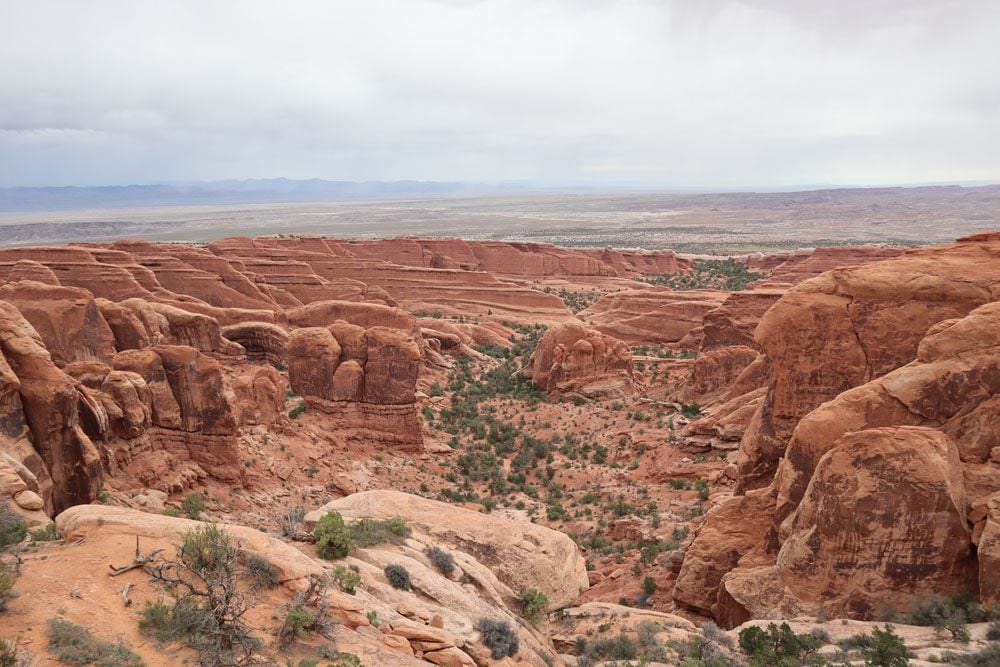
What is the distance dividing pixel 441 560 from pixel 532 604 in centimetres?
221

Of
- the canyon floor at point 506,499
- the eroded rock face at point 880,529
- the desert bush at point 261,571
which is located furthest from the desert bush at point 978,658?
the desert bush at point 261,571

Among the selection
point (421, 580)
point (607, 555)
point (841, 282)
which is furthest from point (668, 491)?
point (421, 580)

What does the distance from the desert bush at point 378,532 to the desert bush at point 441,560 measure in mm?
763

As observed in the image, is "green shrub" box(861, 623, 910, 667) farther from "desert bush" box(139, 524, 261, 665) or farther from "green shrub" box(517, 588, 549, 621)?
"desert bush" box(139, 524, 261, 665)

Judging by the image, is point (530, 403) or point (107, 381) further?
point (530, 403)

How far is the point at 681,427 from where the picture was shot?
32.3 m

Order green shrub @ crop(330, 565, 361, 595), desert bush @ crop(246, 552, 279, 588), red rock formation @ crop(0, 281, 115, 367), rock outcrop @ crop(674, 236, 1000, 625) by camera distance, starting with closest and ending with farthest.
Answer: desert bush @ crop(246, 552, 279, 588)
green shrub @ crop(330, 565, 361, 595)
rock outcrop @ crop(674, 236, 1000, 625)
red rock formation @ crop(0, 281, 115, 367)

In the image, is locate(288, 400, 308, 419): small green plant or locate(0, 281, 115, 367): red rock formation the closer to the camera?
locate(288, 400, 308, 419): small green plant

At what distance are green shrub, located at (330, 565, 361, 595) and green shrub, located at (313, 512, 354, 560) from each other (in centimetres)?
83

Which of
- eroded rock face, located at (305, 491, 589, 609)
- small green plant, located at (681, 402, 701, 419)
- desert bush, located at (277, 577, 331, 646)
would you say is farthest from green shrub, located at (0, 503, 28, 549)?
small green plant, located at (681, 402, 701, 419)

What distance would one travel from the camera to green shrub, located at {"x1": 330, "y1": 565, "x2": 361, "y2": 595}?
11039 mm

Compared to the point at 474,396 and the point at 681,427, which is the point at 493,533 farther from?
the point at 474,396

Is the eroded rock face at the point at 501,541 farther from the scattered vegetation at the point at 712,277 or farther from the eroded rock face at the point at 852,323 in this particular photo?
the scattered vegetation at the point at 712,277

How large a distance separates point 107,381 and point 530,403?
2391 centimetres
